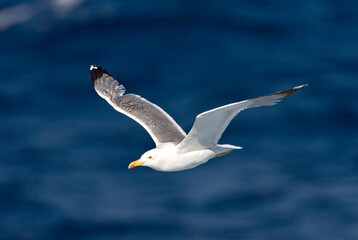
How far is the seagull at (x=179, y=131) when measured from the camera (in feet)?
43.5

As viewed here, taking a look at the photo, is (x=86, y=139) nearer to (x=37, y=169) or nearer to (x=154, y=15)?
(x=37, y=169)

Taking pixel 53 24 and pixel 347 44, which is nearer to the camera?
pixel 347 44

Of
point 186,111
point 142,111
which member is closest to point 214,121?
point 142,111

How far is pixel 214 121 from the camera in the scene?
1391 centimetres

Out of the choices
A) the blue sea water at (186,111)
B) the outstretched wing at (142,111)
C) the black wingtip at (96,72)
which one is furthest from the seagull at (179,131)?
the blue sea water at (186,111)

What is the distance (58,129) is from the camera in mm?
30906

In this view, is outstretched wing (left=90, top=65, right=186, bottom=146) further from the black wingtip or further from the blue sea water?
the blue sea water

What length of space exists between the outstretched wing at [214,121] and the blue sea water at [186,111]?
45.1 ft

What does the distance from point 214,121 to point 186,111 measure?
1447cm

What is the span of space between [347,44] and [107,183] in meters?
12.4

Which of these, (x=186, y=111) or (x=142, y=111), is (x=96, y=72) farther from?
(x=186, y=111)

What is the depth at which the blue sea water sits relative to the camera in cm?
2897

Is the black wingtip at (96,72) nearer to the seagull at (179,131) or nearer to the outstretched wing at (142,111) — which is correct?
the outstretched wing at (142,111)

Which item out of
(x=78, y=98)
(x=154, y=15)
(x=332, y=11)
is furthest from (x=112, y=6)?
(x=332, y=11)
